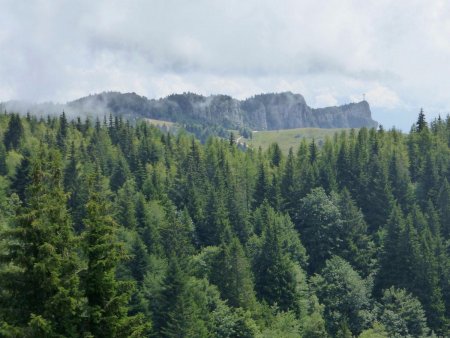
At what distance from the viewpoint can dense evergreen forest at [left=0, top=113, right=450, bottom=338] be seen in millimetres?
20031

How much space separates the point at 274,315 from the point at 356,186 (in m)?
58.5

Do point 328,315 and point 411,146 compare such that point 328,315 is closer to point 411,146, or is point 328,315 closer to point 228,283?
point 228,283

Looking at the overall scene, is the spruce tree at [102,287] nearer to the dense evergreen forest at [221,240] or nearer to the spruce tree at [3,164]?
the dense evergreen forest at [221,240]

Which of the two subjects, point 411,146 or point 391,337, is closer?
point 391,337

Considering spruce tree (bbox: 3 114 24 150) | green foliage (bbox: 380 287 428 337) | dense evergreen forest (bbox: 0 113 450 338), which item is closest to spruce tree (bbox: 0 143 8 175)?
dense evergreen forest (bbox: 0 113 450 338)

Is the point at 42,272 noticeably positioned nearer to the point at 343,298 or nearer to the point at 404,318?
the point at 343,298

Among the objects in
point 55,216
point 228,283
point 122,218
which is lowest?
point 228,283

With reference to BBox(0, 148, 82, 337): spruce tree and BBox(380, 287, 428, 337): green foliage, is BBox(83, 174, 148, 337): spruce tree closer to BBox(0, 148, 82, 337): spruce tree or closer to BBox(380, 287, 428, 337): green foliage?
BBox(0, 148, 82, 337): spruce tree

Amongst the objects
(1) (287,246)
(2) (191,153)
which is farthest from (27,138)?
(1) (287,246)

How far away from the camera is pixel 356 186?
12762cm

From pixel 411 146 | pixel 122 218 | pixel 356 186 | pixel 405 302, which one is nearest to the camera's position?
pixel 405 302

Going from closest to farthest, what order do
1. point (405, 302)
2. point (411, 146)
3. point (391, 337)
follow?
1. point (391, 337)
2. point (405, 302)
3. point (411, 146)

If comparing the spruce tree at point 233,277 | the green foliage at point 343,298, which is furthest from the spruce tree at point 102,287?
the green foliage at point 343,298

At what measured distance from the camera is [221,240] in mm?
97625
